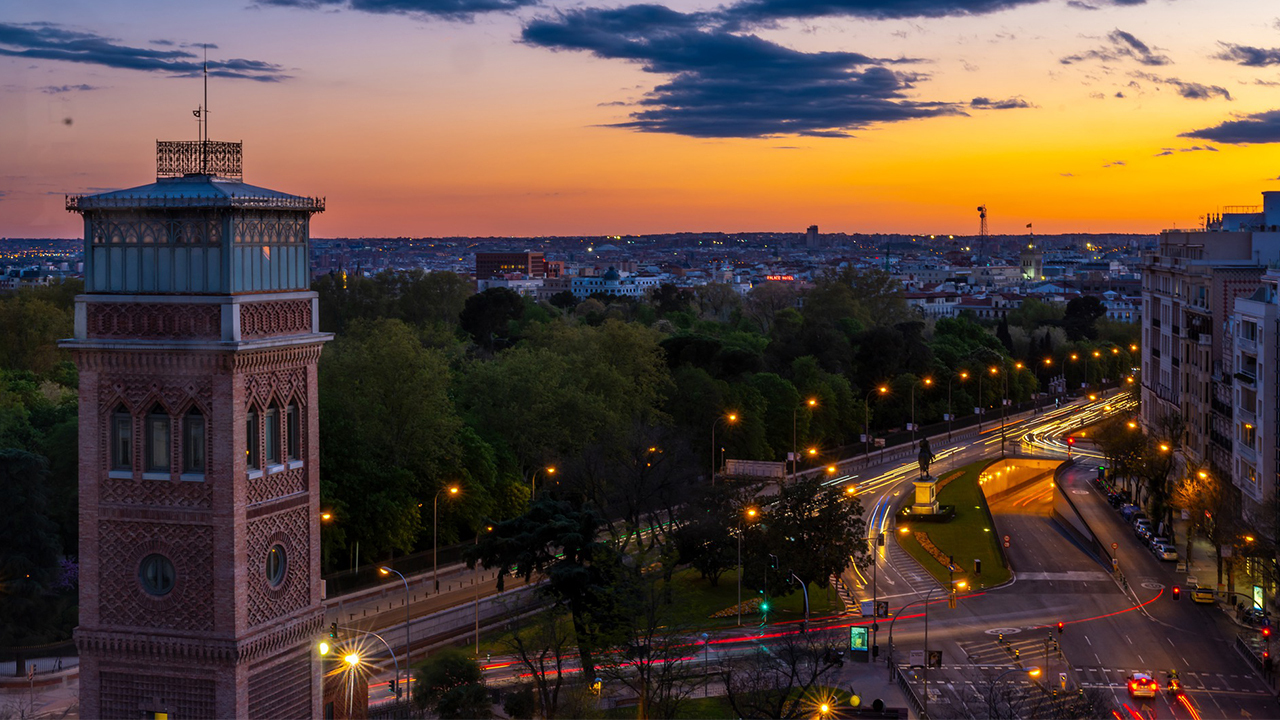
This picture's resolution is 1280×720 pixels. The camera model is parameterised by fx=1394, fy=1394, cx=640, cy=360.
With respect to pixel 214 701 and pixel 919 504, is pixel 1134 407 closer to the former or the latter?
pixel 919 504

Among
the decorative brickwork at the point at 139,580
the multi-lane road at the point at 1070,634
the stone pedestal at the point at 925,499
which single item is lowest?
the multi-lane road at the point at 1070,634

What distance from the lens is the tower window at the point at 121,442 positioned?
29188mm

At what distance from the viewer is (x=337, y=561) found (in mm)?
62250

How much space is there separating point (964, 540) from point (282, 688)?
51.1m

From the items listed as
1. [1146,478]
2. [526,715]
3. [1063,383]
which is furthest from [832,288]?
[526,715]

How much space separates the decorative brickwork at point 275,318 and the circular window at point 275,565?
4641 millimetres

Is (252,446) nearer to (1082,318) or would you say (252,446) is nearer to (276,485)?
(276,485)

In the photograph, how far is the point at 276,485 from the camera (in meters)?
30.0

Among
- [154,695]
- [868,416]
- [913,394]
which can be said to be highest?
[154,695]

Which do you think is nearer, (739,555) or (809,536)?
(739,555)

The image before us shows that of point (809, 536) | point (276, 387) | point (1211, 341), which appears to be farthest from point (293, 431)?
point (1211, 341)

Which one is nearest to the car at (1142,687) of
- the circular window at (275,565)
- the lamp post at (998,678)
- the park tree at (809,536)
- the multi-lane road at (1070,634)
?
the multi-lane road at (1070,634)

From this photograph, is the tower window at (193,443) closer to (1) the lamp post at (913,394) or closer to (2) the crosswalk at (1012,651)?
(2) the crosswalk at (1012,651)

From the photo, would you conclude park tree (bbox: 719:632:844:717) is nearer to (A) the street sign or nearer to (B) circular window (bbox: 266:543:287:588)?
(A) the street sign
